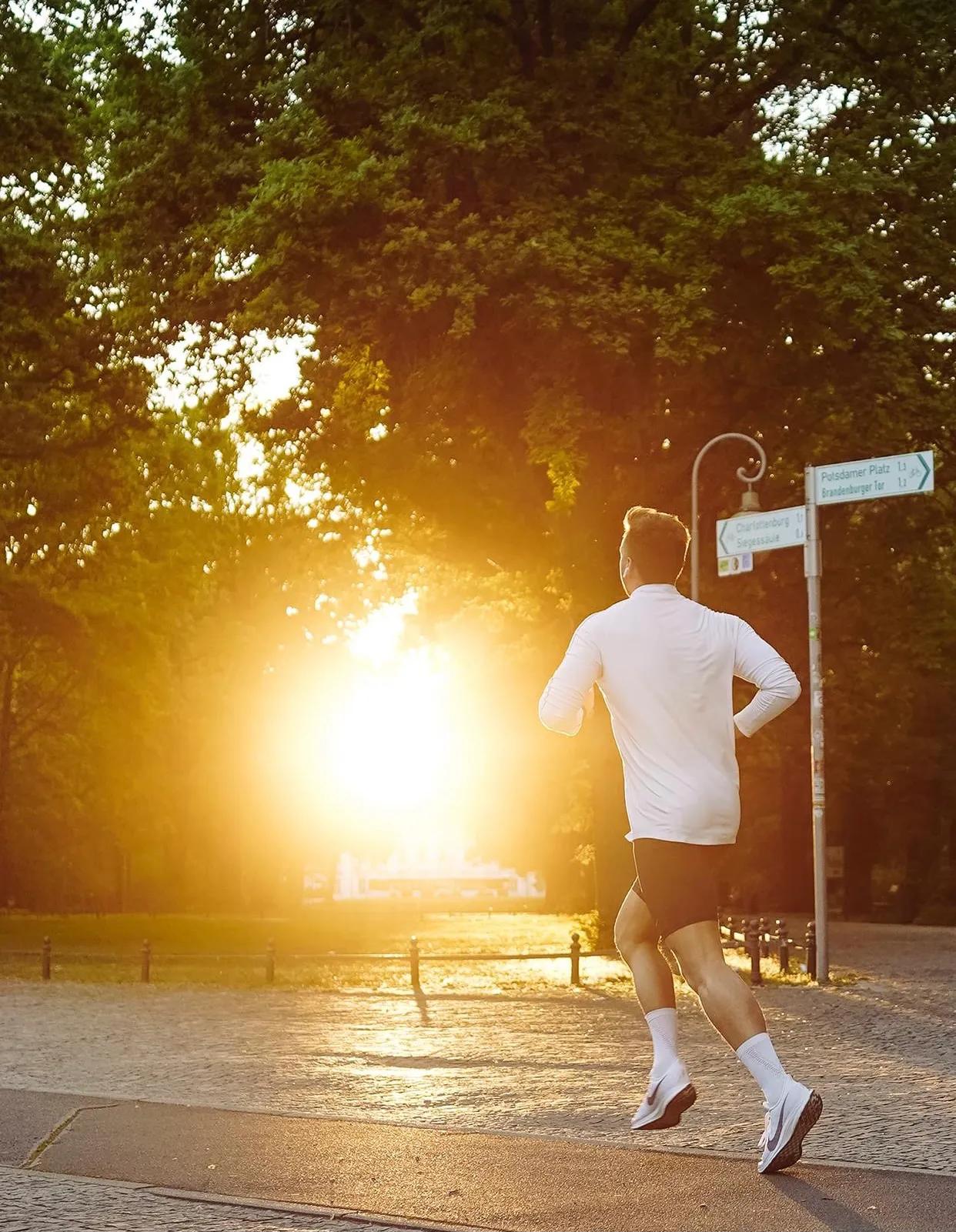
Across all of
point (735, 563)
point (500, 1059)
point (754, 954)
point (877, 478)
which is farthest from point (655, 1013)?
point (754, 954)

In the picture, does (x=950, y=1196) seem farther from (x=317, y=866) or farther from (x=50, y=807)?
(x=317, y=866)

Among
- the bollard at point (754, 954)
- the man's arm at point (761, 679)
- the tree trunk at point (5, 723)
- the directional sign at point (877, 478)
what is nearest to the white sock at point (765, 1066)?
the man's arm at point (761, 679)

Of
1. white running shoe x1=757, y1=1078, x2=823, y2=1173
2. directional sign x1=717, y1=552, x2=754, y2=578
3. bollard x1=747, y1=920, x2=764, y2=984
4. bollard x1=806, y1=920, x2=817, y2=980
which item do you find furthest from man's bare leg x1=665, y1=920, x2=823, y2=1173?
bollard x1=806, y1=920, x2=817, y2=980

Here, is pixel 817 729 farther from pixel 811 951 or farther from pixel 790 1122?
pixel 790 1122

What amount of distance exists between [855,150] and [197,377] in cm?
874

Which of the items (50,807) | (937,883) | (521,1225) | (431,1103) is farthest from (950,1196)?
(50,807)

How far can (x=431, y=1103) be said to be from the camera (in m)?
8.23

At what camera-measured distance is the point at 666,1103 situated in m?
5.81

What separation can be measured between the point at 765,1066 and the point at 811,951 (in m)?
15.7

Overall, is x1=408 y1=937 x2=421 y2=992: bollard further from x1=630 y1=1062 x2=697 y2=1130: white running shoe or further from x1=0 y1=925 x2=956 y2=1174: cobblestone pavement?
x1=630 y1=1062 x2=697 y2=1130: white running shoe

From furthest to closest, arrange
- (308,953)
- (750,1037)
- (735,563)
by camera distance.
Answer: (308,953)
(735,563)
(750,1037)

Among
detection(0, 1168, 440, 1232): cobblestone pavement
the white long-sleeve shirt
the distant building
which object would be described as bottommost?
the distant building

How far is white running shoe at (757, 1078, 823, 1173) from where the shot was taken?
18.0 ft

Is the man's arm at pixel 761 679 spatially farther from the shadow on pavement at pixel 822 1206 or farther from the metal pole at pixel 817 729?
the metal pole at pixel 817 729
